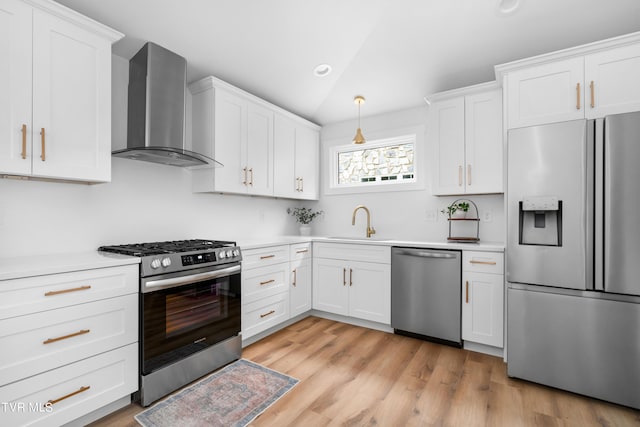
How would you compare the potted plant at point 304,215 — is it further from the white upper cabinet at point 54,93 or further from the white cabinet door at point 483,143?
the white upper cabinet at point 54,93

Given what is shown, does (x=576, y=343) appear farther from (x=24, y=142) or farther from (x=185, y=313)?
(x=24, y=142)


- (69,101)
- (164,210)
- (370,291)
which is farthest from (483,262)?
(69,101)

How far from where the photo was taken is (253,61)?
9.67 ft

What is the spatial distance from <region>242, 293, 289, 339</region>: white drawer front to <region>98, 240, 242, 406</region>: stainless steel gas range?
0.61ft

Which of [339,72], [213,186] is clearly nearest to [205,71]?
[213,186]

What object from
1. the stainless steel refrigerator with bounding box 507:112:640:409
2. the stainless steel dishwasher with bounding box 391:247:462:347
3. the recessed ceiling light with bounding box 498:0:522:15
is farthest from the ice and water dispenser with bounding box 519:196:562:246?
the recessed ceiling light with bounding box 498:0:522:15

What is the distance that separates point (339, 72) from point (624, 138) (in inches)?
97.1

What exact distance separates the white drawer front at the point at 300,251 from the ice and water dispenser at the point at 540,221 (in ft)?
6.70

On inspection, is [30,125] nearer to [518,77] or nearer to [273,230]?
[273,230]

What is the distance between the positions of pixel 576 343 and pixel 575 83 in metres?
1.82

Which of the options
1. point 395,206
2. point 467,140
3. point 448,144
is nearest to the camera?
point 467,140

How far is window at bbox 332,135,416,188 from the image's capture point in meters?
3.76

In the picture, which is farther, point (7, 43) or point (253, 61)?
point (253, 61)

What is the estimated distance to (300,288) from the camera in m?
3.40
